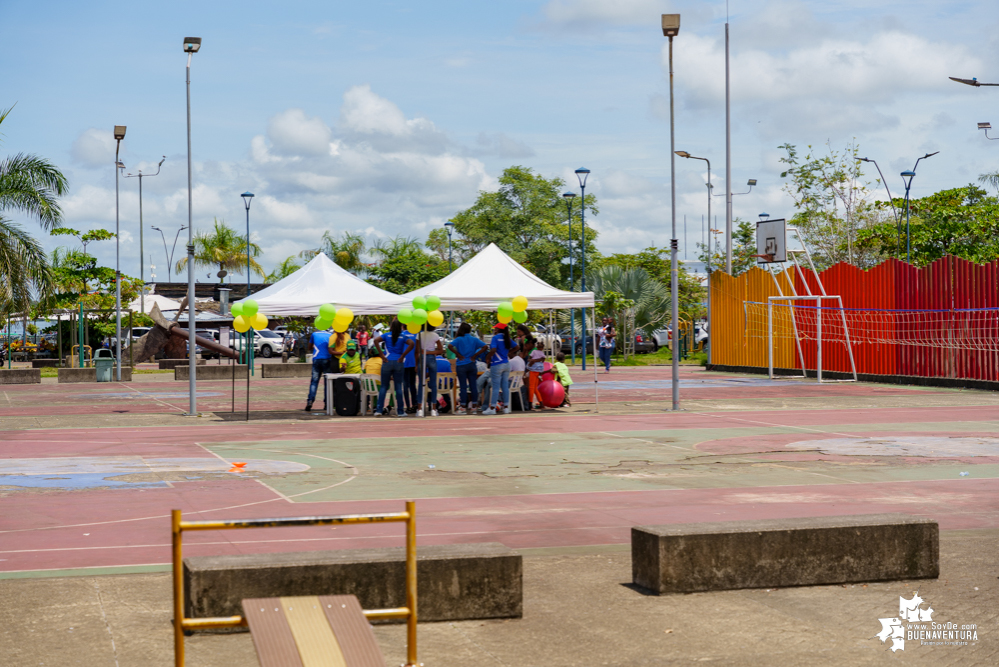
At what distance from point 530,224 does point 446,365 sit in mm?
45087

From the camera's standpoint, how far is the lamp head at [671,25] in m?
21.4

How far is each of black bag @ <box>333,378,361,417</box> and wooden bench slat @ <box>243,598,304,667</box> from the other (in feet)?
56.6

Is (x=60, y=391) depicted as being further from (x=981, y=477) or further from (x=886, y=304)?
(x=981, y=477)

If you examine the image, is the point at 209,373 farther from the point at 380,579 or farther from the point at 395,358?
the point at 380,579

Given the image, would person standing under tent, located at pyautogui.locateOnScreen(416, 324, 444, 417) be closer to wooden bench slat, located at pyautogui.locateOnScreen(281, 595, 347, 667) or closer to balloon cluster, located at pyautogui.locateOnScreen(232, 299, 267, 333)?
balloon cluster, located at pyautogui.locateOnScreen(232, 299, 267, 333)

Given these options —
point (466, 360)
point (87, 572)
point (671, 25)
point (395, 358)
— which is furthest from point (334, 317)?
point (87, 572)

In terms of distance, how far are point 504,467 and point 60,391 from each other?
21876 mm

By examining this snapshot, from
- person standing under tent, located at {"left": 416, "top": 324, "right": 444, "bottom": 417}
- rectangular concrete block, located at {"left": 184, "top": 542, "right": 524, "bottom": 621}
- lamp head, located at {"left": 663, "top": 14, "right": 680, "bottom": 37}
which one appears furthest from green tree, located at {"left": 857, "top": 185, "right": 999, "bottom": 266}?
Answer: rectangular concrete block, located at {"left": 184, "top": 542, "right": 524, "bottom": 621}

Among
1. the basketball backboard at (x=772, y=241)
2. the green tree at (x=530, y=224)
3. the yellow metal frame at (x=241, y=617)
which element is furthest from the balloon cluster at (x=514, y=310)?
the green tree at (x=530, y=224)

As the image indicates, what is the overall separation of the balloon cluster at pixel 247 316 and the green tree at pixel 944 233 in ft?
119

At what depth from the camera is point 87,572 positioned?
304 inches

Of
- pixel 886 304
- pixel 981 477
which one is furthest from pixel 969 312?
pixel 981 477

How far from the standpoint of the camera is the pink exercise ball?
74.3 feet

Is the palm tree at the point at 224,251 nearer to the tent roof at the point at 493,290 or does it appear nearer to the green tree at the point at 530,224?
the green tree at the point at 530,224
